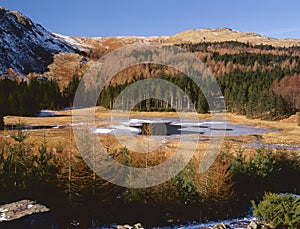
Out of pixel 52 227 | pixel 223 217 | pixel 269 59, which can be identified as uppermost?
pixel 269 59

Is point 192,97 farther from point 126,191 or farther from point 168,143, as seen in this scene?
point 126,191

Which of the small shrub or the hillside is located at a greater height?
the hillside

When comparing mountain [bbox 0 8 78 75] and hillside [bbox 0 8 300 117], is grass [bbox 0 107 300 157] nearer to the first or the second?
hillside [bbox 0 8 300 117]

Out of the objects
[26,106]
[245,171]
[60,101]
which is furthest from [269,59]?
[245,171]

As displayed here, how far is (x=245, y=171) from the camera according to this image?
65.3 feet

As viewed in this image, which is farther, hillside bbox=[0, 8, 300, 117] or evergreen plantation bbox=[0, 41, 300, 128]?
hillside bbox=[0, 8, 300, 117]

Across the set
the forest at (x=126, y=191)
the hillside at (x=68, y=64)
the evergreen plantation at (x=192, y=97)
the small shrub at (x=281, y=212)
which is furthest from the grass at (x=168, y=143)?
the hillside at (x=68, y=64)

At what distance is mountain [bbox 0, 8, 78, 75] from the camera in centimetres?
14700

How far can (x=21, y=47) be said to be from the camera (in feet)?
538

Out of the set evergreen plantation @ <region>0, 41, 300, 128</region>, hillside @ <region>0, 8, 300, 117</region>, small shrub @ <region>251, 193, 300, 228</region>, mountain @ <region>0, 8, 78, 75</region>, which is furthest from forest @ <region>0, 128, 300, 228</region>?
mountain @ <region>0, 8, 78, 75</region>

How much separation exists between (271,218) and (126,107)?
287ft

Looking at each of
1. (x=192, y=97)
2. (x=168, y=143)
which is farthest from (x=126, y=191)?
(x=192, y=97)

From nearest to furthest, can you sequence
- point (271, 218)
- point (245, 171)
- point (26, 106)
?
point (271, 218) < point (245, 171) < point (26, 106)

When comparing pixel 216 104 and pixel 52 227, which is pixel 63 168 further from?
pixel 216 104
